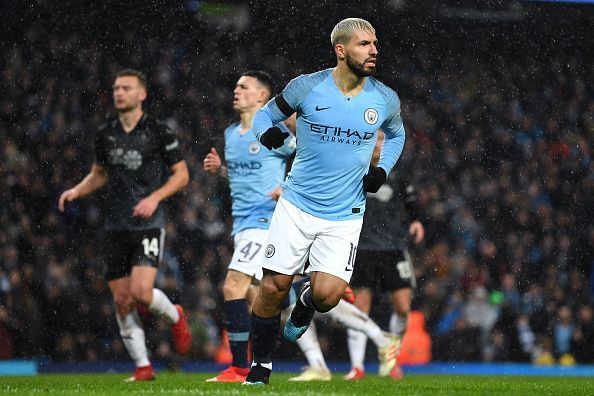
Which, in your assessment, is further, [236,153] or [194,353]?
[194,353]

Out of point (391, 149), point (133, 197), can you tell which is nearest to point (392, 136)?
point (391, 149)

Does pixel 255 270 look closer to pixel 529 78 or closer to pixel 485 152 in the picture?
pixel 485 152

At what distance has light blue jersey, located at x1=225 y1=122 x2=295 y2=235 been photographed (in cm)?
851

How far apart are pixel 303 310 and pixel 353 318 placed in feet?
8.80

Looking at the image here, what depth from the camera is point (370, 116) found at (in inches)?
262

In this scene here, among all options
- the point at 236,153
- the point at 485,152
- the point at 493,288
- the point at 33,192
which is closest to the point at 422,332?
the point at 493,288

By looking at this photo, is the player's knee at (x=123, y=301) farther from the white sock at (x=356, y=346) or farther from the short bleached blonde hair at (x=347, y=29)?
the short bleached blonde hair at (x=347, y=29)

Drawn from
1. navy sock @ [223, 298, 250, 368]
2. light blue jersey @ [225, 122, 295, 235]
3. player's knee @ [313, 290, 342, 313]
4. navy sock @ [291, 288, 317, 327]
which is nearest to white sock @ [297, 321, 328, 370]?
→ navy sock @ [223, 298, 250, 368]

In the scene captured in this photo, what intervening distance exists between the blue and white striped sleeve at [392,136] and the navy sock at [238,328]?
1.85 metres

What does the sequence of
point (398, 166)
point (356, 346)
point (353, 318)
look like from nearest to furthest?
1. point (353, 318)
2. point (356, 346)
3. point (398, 166)

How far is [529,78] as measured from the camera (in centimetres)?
1741

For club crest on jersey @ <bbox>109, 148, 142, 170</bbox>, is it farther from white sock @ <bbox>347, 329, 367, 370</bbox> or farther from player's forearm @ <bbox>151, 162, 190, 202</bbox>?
white sock @ <bbox>347, 329, 367, 370</bbox>

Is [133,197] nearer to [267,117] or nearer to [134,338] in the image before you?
[134,338]

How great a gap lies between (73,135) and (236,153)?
19.9 feet
